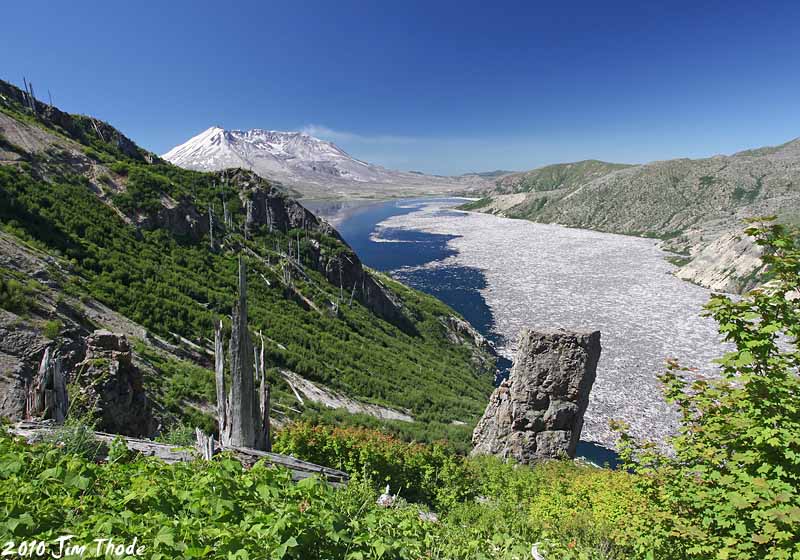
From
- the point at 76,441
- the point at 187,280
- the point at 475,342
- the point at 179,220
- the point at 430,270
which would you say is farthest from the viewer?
the point at 430,270

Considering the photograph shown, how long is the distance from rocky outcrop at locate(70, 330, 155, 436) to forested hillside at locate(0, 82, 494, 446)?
5.20ft

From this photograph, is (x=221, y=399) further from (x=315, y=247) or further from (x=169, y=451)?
(x=315, y=247)

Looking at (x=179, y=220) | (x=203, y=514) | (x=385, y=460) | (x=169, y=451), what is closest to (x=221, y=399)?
(x=169, y=451)

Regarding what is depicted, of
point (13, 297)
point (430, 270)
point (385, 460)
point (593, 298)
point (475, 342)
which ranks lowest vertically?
point (475, 342)

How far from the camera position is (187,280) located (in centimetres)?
3584

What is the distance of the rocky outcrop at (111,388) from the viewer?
474 inches

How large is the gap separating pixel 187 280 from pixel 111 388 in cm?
2520

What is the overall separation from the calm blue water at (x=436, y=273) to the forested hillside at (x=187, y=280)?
39.1 feet

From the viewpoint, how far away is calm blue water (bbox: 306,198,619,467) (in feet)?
207

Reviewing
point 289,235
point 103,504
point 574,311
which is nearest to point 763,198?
point 574,311

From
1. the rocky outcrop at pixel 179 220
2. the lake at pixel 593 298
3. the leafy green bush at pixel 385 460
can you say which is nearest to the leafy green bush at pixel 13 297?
the leafy green bush at pixel 385 460

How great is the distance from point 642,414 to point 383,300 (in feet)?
118

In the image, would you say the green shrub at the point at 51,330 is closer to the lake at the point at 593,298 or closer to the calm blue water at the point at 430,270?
the lake at the point at 593,298

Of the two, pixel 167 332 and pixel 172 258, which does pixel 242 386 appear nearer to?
pixel 167 332
